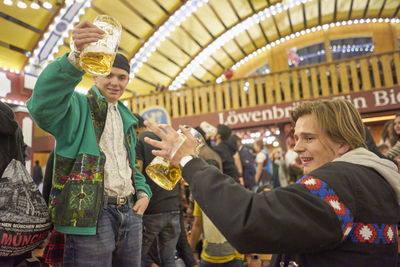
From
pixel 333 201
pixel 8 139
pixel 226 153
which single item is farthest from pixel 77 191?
pixel 226 153

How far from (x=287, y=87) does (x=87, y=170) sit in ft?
24.2

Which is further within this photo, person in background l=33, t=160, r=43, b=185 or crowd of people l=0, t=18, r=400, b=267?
person in background l=33, t=160, r=43, b=185

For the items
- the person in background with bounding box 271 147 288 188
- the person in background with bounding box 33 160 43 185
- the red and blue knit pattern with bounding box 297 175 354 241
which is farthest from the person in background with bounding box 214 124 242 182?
the person in background with bounding box 33 160 43 185

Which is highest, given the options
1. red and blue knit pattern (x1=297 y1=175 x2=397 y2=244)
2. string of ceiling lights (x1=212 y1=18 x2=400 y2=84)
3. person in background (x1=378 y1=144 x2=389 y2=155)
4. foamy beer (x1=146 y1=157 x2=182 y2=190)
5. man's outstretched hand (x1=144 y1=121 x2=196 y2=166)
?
string of ceiling lights (x1=212 y1=18 x2=400 y2=84)

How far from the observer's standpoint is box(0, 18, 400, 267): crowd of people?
0.77 meters

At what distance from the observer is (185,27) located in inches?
456

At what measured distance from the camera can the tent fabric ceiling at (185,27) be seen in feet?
27.7

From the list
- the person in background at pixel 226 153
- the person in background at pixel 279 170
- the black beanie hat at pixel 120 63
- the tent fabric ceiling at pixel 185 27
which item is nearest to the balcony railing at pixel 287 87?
the person in background at pixel 279 170

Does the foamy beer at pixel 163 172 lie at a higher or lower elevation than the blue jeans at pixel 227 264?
higher

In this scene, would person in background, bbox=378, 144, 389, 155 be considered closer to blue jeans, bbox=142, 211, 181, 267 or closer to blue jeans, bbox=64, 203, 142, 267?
blue jeans, bbox=142, 211, 181, 267

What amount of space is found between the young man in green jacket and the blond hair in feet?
2.72

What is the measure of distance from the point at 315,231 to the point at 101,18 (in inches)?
44.3

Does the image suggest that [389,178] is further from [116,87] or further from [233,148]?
[233,148]

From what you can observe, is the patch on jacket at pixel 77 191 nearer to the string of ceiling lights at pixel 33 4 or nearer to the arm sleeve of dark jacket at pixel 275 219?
the arm sleeve of dark jacket at pixel 275 219
